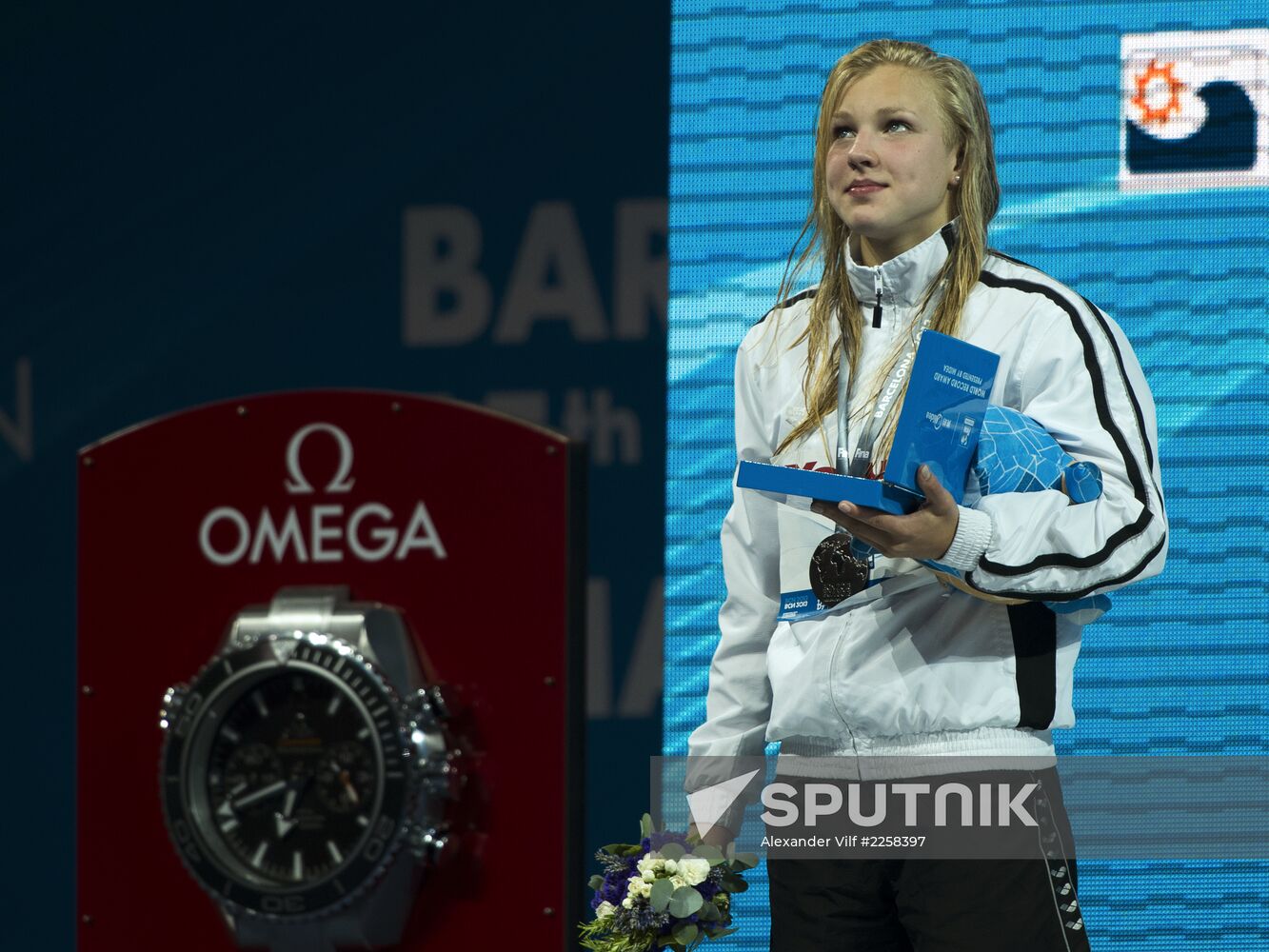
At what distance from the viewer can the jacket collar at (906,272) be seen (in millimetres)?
1938

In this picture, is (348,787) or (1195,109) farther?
(1195,109)

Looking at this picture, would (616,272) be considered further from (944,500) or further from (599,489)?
(944,500)

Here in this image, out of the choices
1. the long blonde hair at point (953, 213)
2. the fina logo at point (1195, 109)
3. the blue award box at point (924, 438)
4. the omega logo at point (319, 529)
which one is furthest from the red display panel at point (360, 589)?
the fina logo at point (1195, 109)

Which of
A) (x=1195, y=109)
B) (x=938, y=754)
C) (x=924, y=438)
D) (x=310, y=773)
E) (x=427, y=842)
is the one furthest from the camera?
(x=1195, y=109)

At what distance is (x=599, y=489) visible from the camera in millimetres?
3652

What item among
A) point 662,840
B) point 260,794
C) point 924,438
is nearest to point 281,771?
point 260,794

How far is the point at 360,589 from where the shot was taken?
216 cm

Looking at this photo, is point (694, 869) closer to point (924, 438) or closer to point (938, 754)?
point (938, 754)

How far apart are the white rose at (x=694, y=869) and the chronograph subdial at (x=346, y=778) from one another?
44cm

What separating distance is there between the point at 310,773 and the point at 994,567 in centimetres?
94

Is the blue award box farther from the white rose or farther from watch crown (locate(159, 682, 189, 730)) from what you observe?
watch crown (locate(159, 682, 189, 730))

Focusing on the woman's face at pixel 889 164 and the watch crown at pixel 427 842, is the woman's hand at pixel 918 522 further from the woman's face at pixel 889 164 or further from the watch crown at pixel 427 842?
the watch crown at pixel 427 842

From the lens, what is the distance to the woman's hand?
66.9 inches

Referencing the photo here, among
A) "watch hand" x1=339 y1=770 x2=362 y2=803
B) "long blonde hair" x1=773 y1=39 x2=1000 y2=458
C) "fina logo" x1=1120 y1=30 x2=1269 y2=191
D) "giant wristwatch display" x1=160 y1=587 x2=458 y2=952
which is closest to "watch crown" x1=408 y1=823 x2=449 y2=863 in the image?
"giant wristwatch display" x1=160 y1=587 x2=458 y2=952
